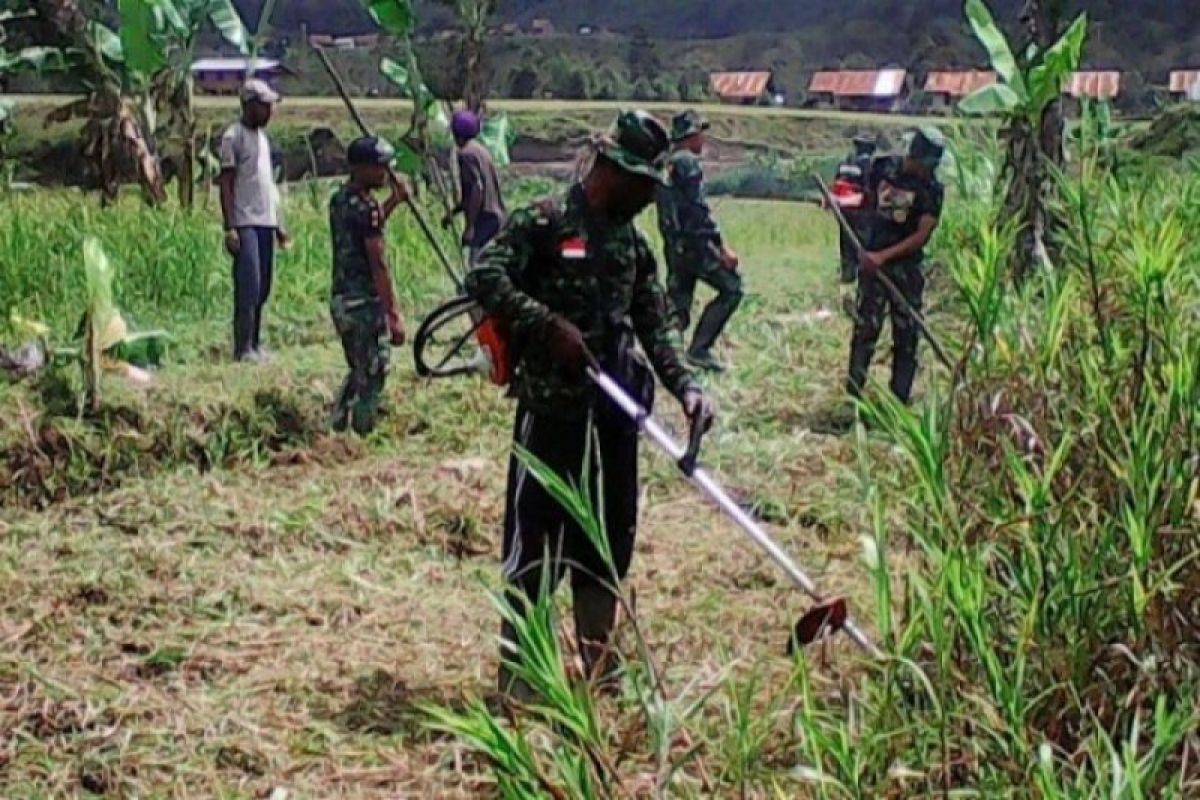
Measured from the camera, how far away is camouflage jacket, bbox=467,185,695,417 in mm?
3969

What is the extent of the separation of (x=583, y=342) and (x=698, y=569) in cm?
158

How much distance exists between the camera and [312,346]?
888cm

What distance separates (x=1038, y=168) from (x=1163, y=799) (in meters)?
6.63

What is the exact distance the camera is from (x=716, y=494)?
3.70m

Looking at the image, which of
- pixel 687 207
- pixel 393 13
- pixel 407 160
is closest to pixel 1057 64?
pixel 687 207

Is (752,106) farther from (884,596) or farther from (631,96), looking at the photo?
(884,596)

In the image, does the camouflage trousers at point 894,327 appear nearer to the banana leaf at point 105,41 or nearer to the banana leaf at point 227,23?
the banana leaf at point 227,23

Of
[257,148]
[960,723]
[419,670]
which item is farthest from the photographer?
[257,148]

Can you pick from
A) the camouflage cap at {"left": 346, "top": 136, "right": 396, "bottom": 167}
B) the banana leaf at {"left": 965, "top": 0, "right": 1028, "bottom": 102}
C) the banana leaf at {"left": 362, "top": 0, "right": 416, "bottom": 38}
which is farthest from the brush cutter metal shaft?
the banana leaf at {"left": 362, "top": 0, "right": 416, "bottom": 38}

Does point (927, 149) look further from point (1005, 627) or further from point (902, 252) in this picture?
point (1005, 627)

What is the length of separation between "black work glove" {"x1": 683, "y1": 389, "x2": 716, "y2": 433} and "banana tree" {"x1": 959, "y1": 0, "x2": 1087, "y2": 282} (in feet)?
5.45

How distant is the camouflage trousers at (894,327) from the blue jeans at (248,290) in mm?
2905

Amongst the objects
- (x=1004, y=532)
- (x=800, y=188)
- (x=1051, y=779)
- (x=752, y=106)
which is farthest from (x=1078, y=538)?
(x=752, y=106)

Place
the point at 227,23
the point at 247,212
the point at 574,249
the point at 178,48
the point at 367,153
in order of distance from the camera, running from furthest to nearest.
Result: 1. the point at 178,48
2. the point at 227,23
3. the point at 247,212
4. the point at 367,153
5. the point at 574,249
